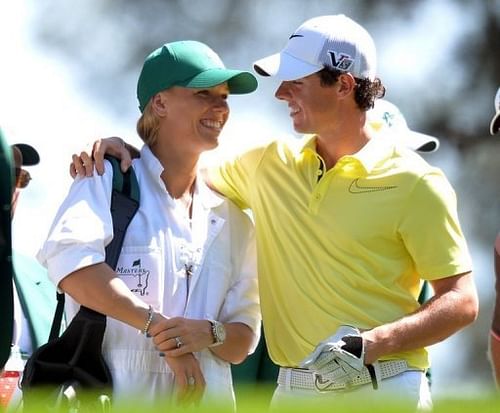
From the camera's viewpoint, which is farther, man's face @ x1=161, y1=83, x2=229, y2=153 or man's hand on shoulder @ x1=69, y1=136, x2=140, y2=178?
man's face @ x1=161, y1=83, x2=229, y2=153

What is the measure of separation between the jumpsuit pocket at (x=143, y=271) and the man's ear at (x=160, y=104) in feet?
1.77

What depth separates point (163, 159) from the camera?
625cm

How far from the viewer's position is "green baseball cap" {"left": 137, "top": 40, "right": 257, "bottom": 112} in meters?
6.22

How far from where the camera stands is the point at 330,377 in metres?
5.87

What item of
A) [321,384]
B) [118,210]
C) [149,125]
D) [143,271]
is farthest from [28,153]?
[321,384]

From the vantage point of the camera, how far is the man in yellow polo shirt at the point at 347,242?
19.7 feet

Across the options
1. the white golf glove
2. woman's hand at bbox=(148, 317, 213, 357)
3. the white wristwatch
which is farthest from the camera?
the white wristwatch

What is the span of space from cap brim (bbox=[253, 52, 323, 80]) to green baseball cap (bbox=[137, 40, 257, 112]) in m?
0.08

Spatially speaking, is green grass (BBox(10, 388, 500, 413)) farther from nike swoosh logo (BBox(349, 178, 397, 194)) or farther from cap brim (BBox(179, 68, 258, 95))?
cap brim (BBox(179, 68, 258, 95))

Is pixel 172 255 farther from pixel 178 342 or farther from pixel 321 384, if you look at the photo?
pixel 321 384

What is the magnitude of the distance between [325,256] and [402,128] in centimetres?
125

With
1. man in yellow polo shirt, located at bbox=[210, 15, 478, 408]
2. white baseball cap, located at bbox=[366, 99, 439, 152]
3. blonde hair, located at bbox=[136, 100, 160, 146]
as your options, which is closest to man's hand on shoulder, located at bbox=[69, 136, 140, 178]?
blonde hair, located at bbox=[136, 100, 160, 146]

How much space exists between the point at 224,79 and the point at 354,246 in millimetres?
703

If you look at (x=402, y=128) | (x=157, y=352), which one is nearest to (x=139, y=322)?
(x=157, y=352)
